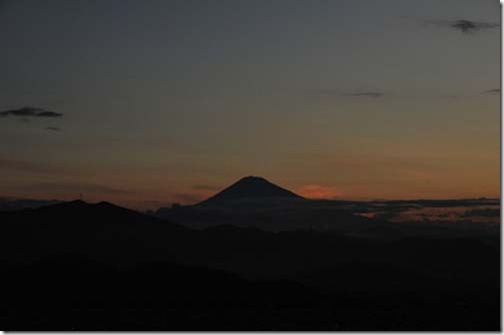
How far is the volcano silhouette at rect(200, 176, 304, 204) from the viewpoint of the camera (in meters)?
6.02

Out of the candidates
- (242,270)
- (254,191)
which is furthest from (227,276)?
(254,191)

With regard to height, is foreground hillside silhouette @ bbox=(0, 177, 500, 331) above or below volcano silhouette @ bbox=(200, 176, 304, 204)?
below

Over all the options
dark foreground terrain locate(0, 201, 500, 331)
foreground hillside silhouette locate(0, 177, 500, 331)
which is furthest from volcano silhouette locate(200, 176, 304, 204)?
dark foreground terrain locate(0, 201, 500, 331)

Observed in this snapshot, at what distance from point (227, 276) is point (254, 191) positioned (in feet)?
2.08

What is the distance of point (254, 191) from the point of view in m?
6.05

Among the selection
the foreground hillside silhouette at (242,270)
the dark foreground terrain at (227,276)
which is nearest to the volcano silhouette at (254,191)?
the foreground hillside silhouette at (242,270)

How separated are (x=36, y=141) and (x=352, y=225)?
7.93 ft

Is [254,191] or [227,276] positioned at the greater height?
[254,191]

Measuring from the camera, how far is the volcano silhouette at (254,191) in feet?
19.7

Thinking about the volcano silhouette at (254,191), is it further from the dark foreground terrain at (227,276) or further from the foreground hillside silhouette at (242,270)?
the dark foreground terrain at (227,276)

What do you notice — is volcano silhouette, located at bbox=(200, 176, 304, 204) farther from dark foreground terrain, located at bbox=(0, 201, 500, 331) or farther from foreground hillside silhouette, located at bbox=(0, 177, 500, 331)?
dark foreground terrain, located at bbox=(0, 201, 500, 331)

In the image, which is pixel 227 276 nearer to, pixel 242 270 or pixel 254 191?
pixel 242 270

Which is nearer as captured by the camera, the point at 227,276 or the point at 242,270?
the point at 227,276

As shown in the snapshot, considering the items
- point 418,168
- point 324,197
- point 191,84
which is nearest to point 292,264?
point 324,197
